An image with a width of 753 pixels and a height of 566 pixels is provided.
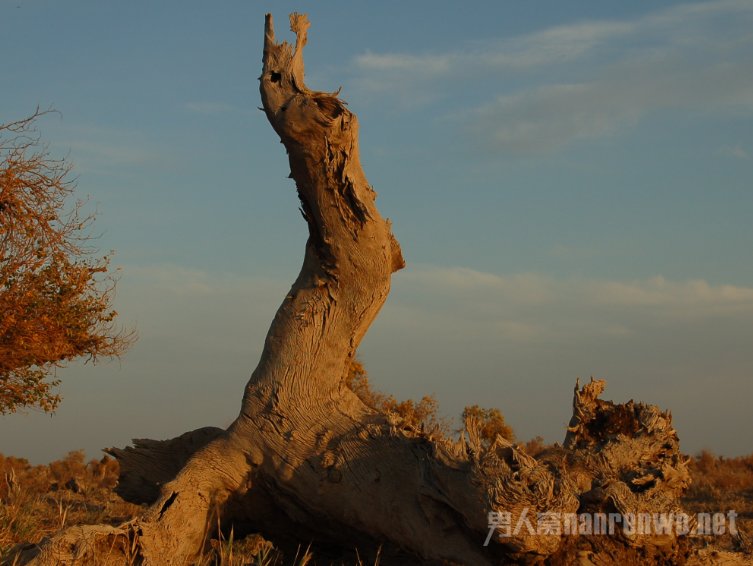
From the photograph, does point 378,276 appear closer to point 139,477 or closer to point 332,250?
point 332,250

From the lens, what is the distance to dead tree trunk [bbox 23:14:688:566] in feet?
24.0

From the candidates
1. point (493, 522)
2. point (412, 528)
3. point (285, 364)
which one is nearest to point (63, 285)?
point (285, 364)

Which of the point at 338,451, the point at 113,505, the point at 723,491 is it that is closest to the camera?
the point at 338,451

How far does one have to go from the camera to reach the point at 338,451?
8.13 metres

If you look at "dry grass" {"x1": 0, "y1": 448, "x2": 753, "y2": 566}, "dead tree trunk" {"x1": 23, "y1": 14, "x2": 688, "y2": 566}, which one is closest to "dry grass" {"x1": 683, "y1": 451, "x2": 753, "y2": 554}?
"dry grass" {"x1": 0, "y1": 448, "x2": 753, "y2": 566}

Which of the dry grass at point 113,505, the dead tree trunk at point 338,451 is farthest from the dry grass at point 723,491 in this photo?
the dead tree trunk at point 338,451

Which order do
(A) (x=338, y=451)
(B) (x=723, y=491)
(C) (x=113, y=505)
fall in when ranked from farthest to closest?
1. (B) (x=723, y=491)
2. (C) (x=113, y=505)
3. (A) (x=338, y=451)

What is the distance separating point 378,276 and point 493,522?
8.59ft

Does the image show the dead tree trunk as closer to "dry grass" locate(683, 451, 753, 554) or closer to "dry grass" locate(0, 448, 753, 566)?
"dry grass" locate(0, 448, 753, 566)

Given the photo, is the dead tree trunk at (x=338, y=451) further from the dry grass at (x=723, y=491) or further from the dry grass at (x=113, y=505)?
the dry grass at (x=723, y=491)

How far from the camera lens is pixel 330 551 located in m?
8.91

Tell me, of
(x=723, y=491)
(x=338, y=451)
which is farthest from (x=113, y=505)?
(x=723, y=491)

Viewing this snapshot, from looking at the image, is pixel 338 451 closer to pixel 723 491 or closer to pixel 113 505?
pixel 113 505

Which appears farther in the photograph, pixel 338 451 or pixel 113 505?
pixel 113 505
